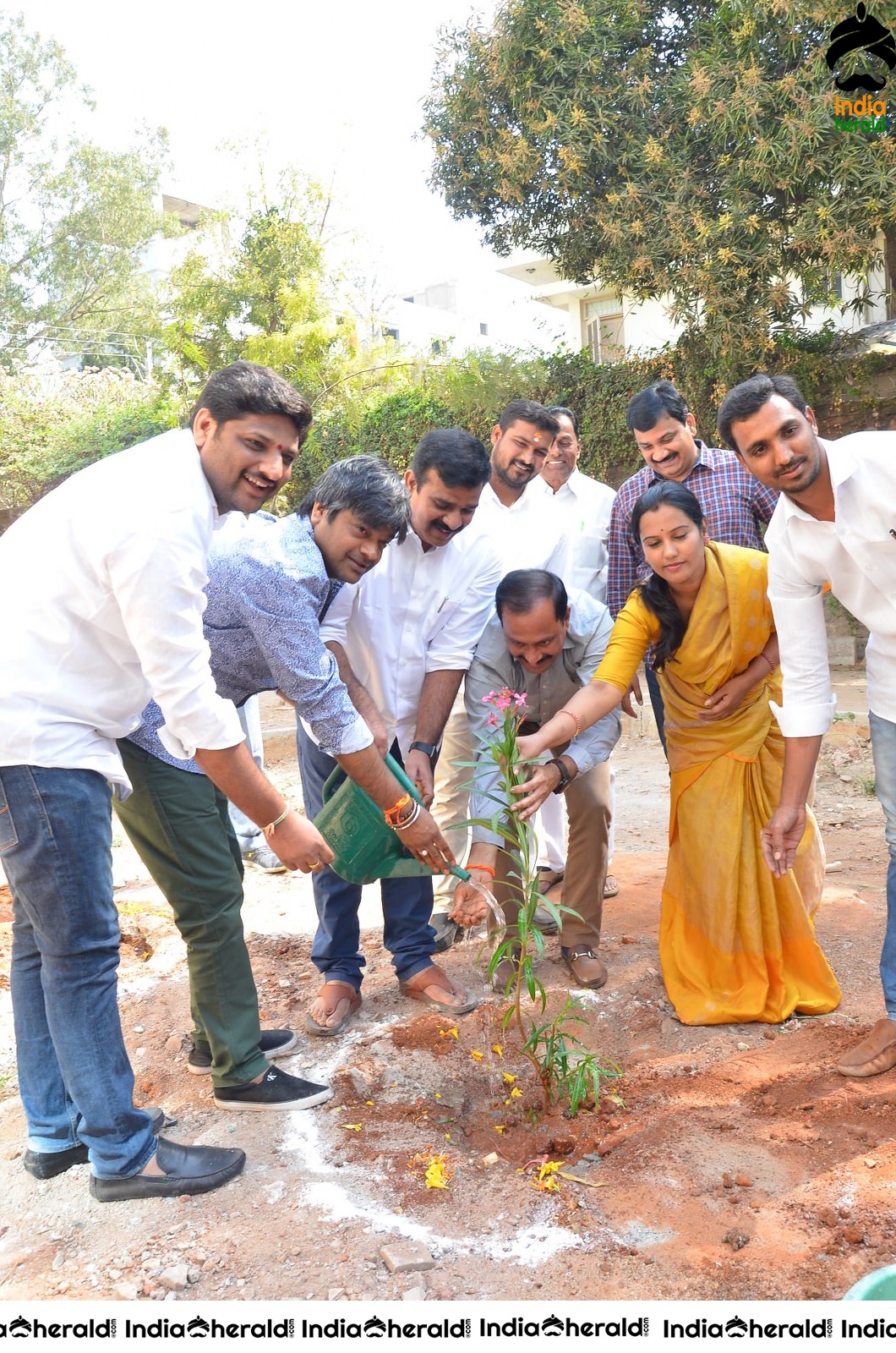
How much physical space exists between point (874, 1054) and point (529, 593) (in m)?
1.65

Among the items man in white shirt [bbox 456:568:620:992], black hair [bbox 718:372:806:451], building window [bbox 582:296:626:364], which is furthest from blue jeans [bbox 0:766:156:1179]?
building window [bbox 582:296:626:364]

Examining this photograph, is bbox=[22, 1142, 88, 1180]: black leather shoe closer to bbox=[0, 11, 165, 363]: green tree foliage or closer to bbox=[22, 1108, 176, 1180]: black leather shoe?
bbox=[22, 1108, 176, 1180]: black leather shoe

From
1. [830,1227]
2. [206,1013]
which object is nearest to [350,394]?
[206,1013]

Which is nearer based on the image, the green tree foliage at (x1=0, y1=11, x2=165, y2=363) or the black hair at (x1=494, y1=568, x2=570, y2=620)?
the black hair at (x1=494, y1=568, x2=570, y2=620)

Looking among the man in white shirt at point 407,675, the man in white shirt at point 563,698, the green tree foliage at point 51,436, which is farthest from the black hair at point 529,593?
the green tree foliage at point 51,436

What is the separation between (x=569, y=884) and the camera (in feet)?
11.8

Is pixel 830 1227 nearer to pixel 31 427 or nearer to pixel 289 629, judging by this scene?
pixel 289 629

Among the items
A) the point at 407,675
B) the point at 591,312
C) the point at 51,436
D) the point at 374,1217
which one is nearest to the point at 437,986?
the point at 407,675

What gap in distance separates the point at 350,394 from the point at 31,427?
22.3ft

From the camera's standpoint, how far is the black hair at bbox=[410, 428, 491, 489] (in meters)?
3.14

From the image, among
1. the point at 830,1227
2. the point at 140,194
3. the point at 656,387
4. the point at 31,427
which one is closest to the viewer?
the point at 830,1227

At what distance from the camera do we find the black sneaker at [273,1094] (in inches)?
109

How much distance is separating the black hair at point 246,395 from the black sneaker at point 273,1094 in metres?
1.75

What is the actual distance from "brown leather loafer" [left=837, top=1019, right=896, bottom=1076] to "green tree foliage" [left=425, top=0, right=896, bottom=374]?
626 cm
